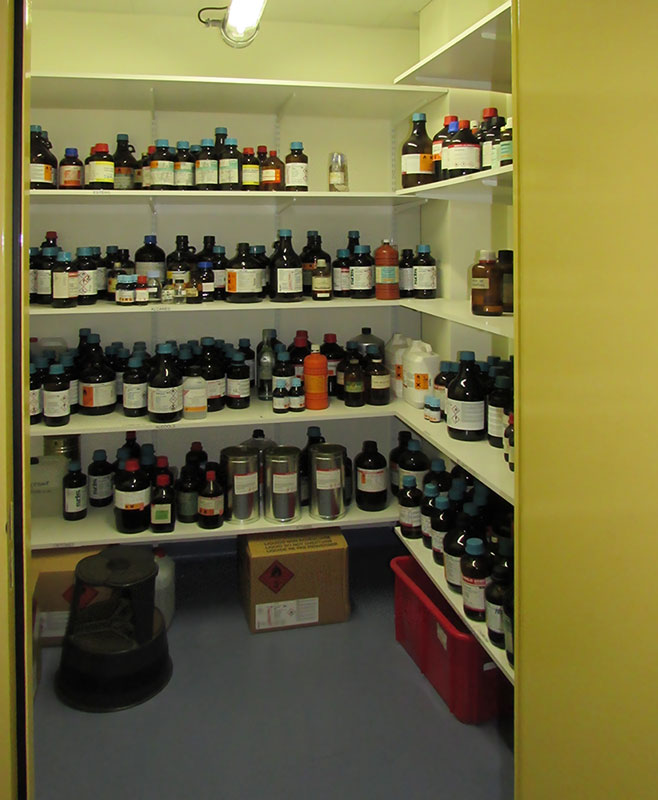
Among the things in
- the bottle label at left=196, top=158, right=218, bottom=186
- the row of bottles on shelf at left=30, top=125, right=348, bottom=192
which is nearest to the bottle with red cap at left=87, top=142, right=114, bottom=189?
the row of bottles on shelf at left=30, top=125, right=348, bottom=192

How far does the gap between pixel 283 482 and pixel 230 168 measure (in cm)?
126

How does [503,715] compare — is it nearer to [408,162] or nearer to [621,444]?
[621,444]

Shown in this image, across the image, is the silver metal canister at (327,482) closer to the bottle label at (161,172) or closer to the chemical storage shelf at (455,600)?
the chemical storage shelf at (455,600)

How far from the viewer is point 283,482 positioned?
291 cm

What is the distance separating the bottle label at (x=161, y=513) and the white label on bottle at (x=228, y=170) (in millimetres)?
1300

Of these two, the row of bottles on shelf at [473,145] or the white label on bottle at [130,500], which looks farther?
the white label on bottle at [130,500]

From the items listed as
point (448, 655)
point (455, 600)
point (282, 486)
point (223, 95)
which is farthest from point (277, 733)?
point (223, 95)

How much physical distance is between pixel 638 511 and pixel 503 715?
4.74 ft

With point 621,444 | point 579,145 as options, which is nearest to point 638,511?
point 621,444

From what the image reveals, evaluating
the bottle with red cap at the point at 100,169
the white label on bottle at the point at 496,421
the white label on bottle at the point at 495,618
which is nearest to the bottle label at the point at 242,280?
the bottle with red cap at the point at 100,169

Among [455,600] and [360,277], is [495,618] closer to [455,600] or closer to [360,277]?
[455,600]

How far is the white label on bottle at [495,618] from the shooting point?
6.40 feet

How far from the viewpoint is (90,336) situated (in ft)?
9.60

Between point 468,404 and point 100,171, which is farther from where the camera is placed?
point 100,171
